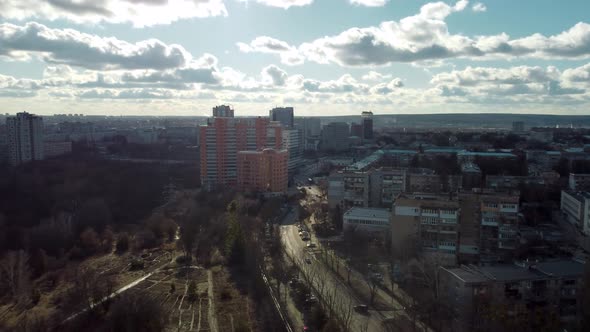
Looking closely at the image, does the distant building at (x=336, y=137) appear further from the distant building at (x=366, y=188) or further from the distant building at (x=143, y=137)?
the distant building at (x=366, y=188)

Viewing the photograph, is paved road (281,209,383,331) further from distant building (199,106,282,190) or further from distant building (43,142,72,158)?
distant building (43,142,72,158)

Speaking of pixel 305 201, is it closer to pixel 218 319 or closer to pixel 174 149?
pixel 218 319

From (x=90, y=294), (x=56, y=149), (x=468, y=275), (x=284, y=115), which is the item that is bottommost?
(x=90, y=294)

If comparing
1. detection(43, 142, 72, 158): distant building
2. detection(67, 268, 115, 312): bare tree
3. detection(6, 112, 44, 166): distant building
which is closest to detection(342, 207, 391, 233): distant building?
detection(67, 268, 115, 312): bare tree

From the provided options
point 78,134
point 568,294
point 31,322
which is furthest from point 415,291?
point 78,134

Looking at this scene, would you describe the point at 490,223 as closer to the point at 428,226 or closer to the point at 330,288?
the point at 428,226

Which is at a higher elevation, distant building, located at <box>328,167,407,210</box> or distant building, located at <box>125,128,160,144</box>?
distant building, located at <box>125,128,160,144</box>

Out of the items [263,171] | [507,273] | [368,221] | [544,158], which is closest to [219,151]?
[263,171]
